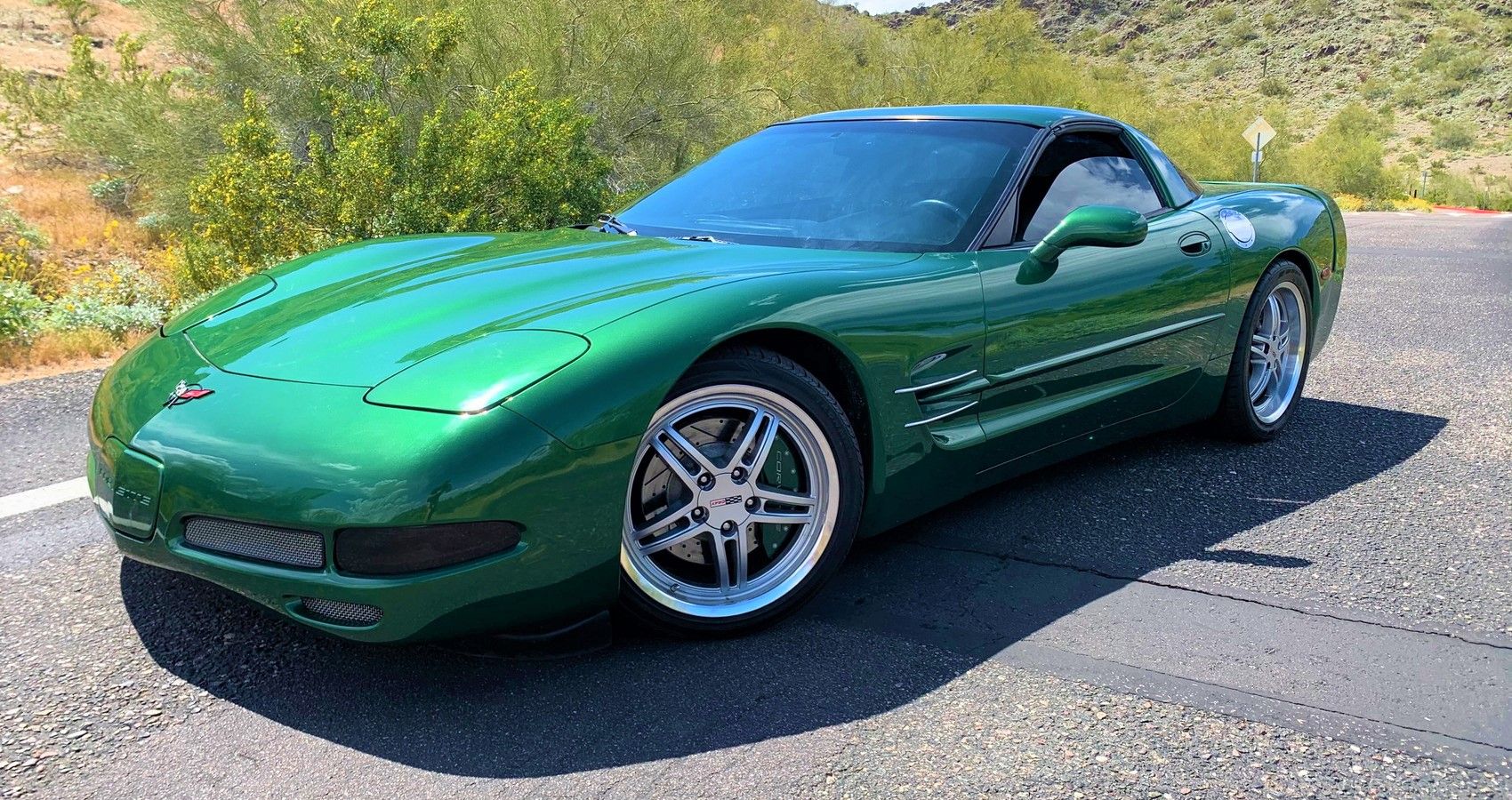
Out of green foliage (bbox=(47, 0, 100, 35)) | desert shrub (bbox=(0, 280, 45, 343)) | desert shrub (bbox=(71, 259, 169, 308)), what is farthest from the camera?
green foliage (bbox=(47, 0, 100, 35))

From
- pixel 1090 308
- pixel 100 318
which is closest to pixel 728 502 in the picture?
pixel 1090 308

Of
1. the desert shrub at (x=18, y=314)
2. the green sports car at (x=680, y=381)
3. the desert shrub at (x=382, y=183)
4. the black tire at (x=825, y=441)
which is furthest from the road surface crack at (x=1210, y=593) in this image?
the desert shrub at (x=18, y=314)

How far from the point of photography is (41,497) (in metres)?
3.63

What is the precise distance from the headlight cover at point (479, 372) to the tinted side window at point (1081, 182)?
163 centimetres

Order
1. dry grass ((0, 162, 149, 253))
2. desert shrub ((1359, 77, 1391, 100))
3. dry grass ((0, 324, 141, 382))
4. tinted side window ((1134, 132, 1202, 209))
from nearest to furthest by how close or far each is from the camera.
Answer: tinted side window ((1134, 132, 1202, 209)) → dry grass ((0, 324, 141, 382)) → dry grass ((0, 162, 149, 253)) → desert shrub ((1359, 77, 1391, 100))

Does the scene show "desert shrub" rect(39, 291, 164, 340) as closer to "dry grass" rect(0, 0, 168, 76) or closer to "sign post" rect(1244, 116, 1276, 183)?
"dry grass" rect(0, 0, 168, 76)

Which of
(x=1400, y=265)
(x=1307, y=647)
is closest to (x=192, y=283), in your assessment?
(x=1307, y=647)

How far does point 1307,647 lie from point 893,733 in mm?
1082

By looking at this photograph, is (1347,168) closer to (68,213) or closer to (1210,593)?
(68,213)

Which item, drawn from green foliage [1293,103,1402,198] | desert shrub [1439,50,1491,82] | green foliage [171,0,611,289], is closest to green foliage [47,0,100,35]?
green foliage [171,0,611,289]

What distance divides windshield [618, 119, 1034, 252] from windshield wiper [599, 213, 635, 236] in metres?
0.03

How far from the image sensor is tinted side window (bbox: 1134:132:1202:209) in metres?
4.18

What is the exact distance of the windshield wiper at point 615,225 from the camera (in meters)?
3.63

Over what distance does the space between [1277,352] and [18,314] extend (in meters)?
6.34
